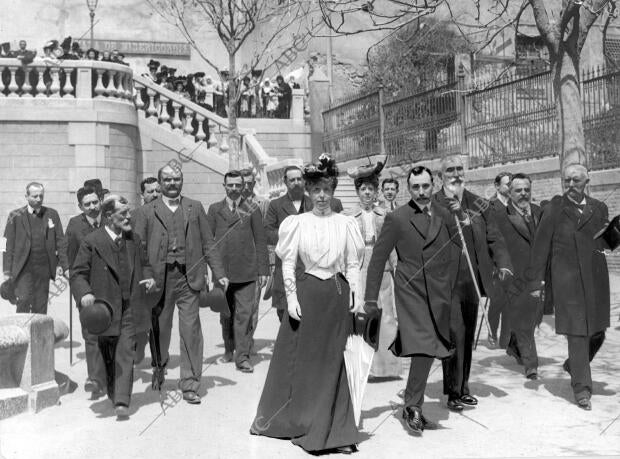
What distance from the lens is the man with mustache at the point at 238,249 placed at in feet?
32.5

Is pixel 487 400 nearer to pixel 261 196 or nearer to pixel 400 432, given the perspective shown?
pixel 400 432

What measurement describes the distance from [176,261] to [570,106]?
562 cm

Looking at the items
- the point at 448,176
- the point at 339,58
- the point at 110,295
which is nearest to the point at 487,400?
the point at 448,176

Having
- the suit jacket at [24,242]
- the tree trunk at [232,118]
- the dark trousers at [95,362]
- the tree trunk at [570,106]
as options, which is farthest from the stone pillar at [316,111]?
the dark trousers at [95,362]

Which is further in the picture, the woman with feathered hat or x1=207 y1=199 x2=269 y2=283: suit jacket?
x1=207 y1=199 x2=269 y2=283: suit jacket

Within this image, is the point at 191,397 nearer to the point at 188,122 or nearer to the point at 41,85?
the point at 41,85

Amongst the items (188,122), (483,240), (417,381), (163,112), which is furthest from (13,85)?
(417,381)

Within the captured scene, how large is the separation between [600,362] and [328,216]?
13.7ft

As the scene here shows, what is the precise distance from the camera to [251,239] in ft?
33.3

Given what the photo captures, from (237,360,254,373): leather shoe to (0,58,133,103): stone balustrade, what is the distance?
12682 mm

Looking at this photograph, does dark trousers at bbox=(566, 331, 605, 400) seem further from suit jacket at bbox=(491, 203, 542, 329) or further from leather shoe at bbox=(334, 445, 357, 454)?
leather shoe at bbox=(334, 445, 357, 454)

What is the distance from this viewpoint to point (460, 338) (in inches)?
298

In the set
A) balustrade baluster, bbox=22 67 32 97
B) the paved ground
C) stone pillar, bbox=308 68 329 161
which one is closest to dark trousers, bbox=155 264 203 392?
the paved ground

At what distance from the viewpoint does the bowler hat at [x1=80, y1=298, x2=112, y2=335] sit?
23.9 ft
